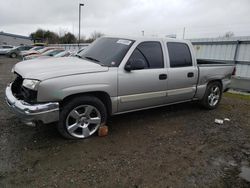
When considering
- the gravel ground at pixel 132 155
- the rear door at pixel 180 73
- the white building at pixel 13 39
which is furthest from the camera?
the white building at pixel 13 39

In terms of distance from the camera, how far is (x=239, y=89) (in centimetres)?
934

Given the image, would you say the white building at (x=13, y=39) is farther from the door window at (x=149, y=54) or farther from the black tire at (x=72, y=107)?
the black tire at (x=72, y=107)

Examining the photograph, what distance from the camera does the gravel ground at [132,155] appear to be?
2729mm

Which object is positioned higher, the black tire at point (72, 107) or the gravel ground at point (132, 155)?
the black tire at point (72, 107)

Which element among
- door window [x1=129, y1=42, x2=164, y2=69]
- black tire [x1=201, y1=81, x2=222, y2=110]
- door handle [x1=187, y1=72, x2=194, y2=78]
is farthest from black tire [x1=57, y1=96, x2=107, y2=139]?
black tire [x1=201, y1=81, x2=222, y2=110]

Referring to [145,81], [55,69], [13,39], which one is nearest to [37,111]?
[55,69]

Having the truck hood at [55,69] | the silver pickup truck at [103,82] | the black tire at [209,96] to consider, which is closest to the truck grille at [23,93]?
the silver pickup truck at [103,82]

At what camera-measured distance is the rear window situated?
459cm

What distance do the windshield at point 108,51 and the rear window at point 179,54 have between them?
1045 millimetres

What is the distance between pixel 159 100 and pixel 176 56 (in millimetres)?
1078

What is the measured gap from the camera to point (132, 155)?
330 centimetres

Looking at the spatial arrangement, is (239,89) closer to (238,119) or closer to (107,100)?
(238,119)

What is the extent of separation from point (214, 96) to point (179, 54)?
1854 millimetres

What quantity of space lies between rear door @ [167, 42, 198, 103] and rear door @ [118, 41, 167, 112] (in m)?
0.23
